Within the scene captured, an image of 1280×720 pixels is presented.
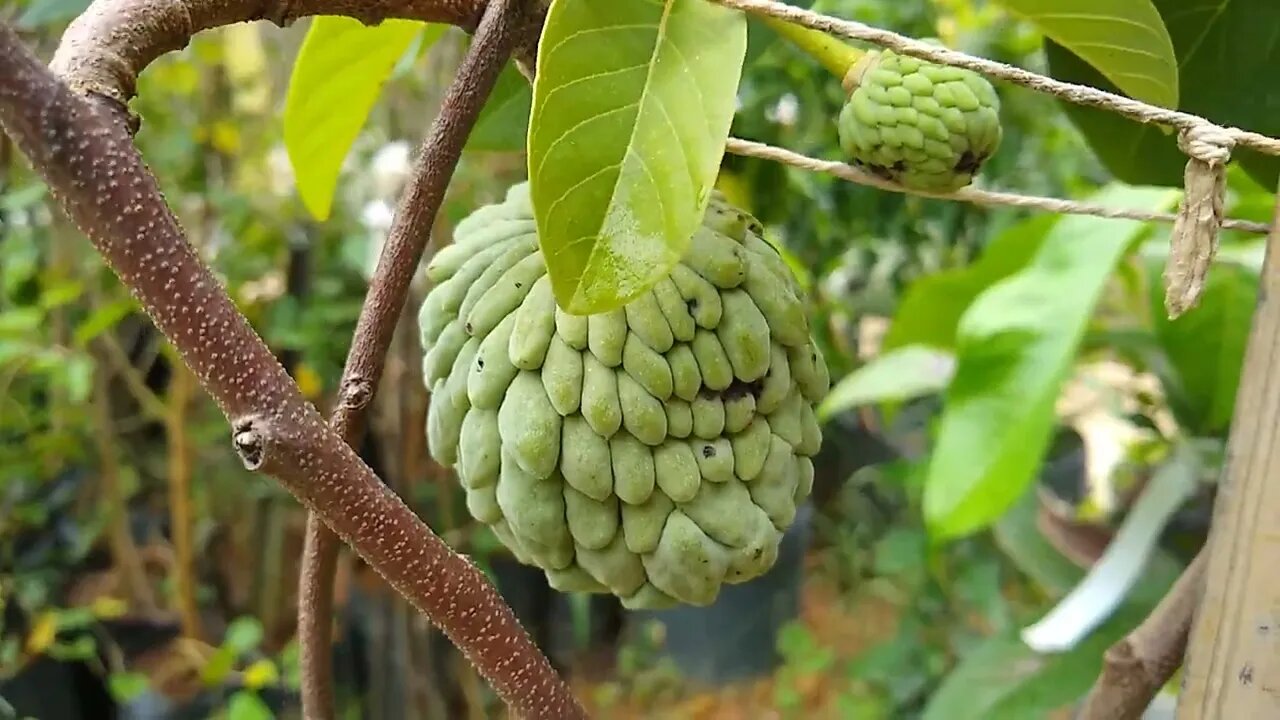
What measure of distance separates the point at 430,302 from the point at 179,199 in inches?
67.2

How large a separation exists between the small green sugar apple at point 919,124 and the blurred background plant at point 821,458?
1.91ft

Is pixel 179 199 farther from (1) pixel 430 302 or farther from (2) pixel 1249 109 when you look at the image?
(2) pixel 1249 109

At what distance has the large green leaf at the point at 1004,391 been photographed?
3.40ft

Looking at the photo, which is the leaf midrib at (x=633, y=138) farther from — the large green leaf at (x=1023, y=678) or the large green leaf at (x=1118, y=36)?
the large green leaf at (x=1023, y=678)

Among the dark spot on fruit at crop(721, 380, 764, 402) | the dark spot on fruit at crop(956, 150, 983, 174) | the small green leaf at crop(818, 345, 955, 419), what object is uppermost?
the dark spot on fruit at crop(956, 150, 983, 174)

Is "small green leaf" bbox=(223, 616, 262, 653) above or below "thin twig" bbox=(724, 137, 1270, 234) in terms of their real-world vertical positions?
below

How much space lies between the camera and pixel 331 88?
67 cm

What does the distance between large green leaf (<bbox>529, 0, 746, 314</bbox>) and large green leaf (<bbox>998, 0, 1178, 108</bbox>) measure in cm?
19

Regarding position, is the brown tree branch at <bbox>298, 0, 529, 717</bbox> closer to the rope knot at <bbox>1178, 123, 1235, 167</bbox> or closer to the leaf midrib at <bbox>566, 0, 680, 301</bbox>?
the leaf midrib at <bbox>566, 0, 680, 301</bbox>

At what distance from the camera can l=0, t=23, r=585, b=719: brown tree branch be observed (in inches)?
12.6

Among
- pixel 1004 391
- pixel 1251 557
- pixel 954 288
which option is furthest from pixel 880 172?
pixel 954 288

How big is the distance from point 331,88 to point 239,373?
351 millimetres

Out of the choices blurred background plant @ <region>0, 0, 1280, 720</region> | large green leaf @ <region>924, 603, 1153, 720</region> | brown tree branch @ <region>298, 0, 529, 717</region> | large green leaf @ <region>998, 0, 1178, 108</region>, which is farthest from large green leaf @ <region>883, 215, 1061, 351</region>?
brown tree branch @ <region>298, 0, 529, 717</region>

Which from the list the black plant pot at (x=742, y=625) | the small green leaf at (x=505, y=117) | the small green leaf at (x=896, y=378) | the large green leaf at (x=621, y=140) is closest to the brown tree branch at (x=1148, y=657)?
the large green leaf at (x=621, y=140)
